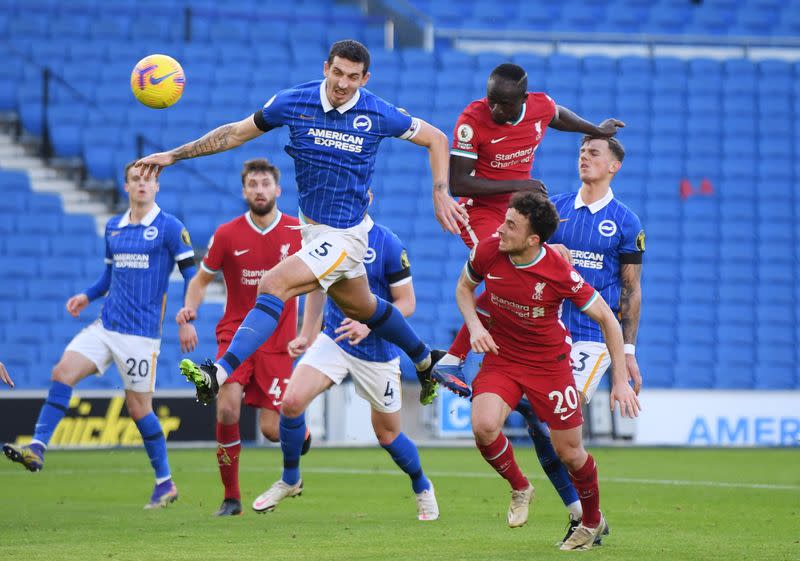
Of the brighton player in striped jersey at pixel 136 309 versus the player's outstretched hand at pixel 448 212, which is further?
the brighton player in striped jersey at pixel 136 309

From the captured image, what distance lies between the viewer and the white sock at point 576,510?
7.76m

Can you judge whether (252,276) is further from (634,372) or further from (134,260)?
(634,372)

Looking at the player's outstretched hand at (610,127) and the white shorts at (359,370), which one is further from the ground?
the player's outstretched hand at (610,127)

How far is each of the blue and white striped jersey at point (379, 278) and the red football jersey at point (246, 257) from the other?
0.74m

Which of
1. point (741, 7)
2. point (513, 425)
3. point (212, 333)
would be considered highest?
point (741, 7)

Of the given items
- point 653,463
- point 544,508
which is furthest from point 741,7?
point 544,508

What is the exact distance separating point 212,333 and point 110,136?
4.49 meters

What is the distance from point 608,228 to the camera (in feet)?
27.0

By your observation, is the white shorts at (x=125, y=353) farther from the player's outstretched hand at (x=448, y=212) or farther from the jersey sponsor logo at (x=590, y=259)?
the jersey sponsor logo at (x=590, y=259)

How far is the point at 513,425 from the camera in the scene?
18094 millimetres

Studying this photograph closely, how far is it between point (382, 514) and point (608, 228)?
2.69m

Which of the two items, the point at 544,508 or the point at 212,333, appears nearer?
the point at 544,508

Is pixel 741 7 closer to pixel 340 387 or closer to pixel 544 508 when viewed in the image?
pixel 340 387

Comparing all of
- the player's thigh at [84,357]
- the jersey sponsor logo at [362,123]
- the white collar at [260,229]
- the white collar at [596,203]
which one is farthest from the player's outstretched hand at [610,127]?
the player's thigh at [84,357]
